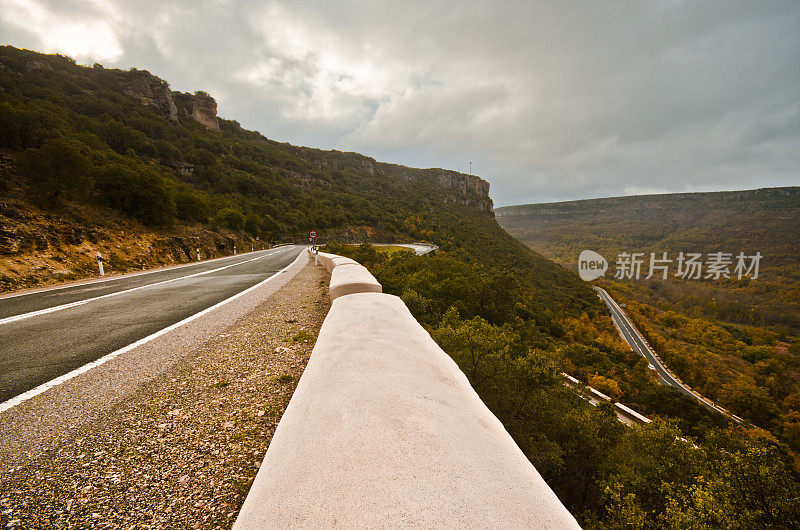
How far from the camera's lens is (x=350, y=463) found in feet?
4.13

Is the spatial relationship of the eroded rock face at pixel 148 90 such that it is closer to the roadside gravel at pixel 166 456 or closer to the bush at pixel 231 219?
the bush at pixel 231 219

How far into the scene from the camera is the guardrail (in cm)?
105

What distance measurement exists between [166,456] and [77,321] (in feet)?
14.5

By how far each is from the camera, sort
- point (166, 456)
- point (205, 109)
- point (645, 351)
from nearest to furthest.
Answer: point (166, 456) → point (645, 351) → point (205, 109)

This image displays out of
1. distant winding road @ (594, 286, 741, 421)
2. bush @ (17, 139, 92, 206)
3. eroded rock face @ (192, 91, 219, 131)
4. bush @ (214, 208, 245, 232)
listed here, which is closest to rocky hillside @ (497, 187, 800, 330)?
distant winding road @ (594, 286, 741, 421)

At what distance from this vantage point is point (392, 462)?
1253 mm


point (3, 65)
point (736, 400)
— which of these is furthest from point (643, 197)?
point (3, 65)

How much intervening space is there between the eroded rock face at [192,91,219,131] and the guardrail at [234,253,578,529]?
10720 centimetres

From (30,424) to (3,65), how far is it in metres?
85.5

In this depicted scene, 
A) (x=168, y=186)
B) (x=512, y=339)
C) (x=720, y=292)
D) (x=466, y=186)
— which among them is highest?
(x=466, y=186)

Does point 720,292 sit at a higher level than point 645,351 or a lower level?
higher

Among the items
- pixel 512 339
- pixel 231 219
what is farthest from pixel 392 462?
pixel 231 219

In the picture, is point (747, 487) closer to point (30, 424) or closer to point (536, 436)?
point (536, 436)

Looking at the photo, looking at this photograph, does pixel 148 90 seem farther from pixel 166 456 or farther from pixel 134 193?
pixel 166 456
